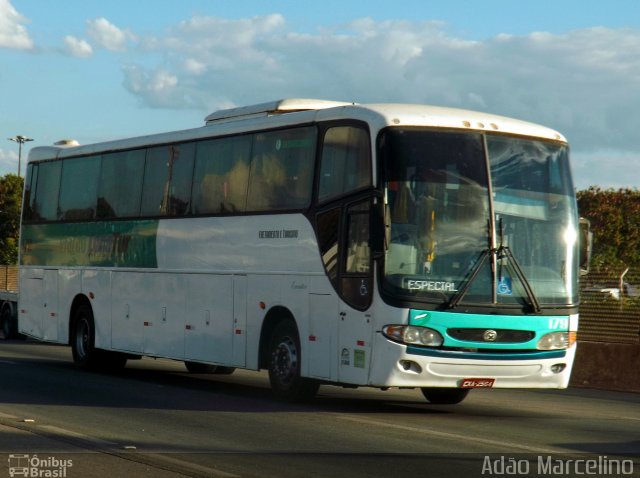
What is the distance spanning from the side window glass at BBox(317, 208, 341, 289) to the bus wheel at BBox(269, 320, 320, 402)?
1184 millimetres

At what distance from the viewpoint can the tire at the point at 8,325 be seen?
122ft

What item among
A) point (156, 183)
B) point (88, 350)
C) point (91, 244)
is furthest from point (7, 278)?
point (156, 183)

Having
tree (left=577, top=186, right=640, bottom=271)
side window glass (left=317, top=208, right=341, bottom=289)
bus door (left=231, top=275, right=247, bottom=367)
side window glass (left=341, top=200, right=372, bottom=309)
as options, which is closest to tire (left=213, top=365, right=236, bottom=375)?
bus door (left=231, top=275, right=247, bottom=367)

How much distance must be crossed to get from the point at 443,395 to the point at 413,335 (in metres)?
2.89

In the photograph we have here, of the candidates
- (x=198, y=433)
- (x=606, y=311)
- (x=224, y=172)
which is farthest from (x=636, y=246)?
(x=198, y=433)

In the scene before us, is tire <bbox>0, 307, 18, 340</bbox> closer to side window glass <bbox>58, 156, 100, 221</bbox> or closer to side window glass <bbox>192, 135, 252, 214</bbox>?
side window glass <bbox>58, 156, 100, 221</bbox>

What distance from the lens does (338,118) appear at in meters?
15.3

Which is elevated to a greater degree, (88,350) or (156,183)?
(156,183)

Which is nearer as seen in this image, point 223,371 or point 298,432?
point 298,432

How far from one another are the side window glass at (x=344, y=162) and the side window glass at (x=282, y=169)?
0.34m

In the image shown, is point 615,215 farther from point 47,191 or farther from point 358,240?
point 358,240

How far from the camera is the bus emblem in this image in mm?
14180

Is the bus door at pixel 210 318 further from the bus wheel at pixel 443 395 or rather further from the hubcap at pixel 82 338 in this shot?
the hubcap at pixel 82 338

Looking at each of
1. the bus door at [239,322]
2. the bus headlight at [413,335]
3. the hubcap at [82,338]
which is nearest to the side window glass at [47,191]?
the hubcap at [82,338]
